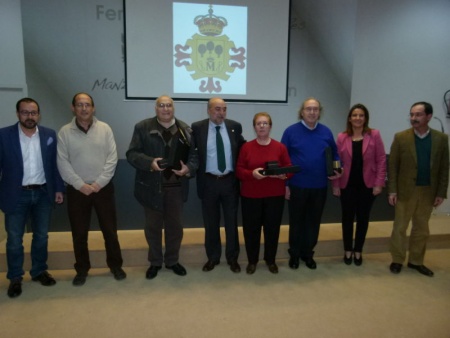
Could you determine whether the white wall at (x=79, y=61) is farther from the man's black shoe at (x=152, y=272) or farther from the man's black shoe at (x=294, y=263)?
the man's black shoe at (x=294, y=263)

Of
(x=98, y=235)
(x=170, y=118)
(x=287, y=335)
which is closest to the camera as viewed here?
(x=287, y=335)

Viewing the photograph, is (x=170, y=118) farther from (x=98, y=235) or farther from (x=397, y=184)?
(x=397, y=184)

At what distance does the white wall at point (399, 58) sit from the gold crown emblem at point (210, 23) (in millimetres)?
1824

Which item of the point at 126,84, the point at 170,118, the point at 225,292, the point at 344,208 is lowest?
the point at 225,292

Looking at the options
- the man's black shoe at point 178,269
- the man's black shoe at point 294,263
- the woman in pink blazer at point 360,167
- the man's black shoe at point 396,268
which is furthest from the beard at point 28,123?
the man's black shoe at point 396,268

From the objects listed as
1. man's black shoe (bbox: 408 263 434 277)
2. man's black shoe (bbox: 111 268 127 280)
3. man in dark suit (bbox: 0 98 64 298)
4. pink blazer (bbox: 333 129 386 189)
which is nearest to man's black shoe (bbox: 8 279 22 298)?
man in dark suit (bbox: 0 98 64 298)

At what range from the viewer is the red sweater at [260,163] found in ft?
9.36

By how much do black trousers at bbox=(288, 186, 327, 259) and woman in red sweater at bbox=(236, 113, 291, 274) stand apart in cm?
18

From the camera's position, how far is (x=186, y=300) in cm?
259

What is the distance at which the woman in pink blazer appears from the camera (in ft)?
9.99

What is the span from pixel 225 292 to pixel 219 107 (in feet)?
4.98

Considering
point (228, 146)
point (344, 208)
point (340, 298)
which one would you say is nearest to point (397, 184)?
point (344, 208)

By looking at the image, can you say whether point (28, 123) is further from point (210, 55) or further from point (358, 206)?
point (358, 206)

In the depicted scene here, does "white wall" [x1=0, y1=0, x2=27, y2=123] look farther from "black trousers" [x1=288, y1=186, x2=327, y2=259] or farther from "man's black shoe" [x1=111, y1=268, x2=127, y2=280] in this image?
"black trousers" [x1=288, y1=186, x2=327, y2=259]
